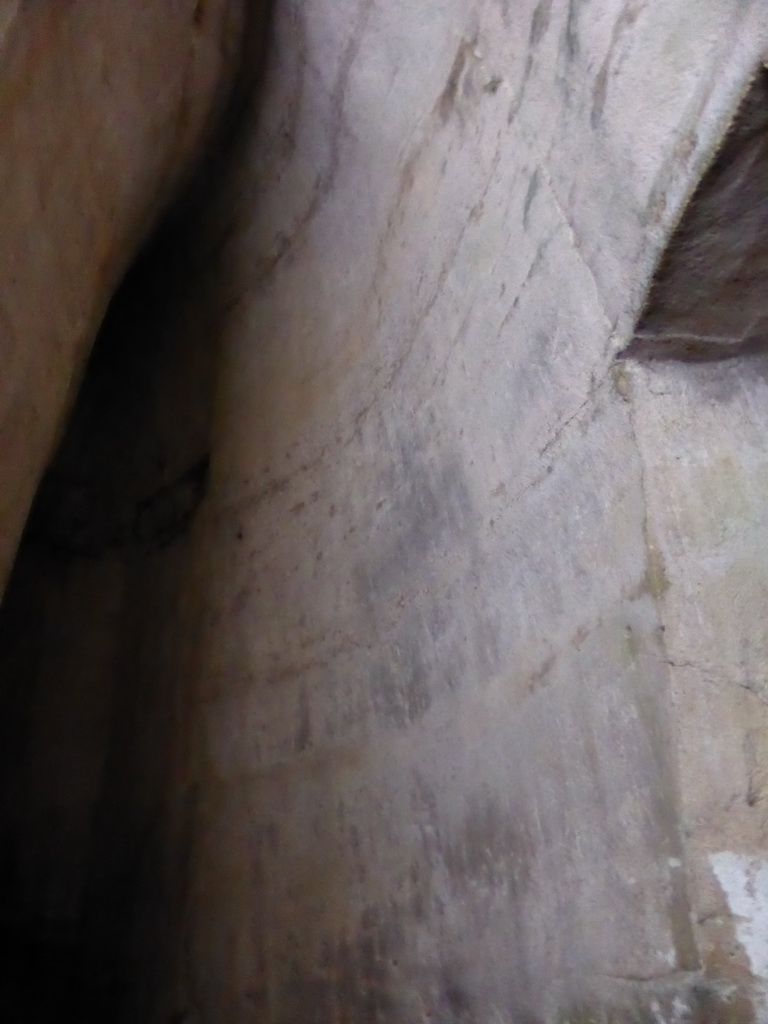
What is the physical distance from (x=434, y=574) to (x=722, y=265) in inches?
31.7

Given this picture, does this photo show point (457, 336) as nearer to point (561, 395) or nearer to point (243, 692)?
point (561, 395)

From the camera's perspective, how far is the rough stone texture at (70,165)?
1699 mm

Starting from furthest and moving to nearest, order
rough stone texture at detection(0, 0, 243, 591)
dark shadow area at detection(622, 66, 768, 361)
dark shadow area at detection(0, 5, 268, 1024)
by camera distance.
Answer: dark shadow area at detection(0, 5, 268, 1024), rough stone texture at detection(0, 0, 243, 591), dark shadow area at detection(622, 66, 768, 361)

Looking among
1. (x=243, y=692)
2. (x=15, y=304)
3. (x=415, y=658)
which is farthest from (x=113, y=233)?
(x=415, y=658)

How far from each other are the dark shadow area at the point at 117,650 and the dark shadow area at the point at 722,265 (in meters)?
1.82

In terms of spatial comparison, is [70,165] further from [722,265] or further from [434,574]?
[722,265]

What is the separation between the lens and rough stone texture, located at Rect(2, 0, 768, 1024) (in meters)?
1.12

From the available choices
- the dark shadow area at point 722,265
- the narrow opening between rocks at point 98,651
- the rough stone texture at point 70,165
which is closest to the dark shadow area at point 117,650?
the narrow opening between rocks at point 98,651

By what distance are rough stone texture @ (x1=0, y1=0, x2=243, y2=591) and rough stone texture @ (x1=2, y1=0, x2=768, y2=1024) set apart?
1.11ft

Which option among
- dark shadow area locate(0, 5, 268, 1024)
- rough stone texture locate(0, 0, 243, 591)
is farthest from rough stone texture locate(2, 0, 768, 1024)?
rough stone texture locate(0, 0, 243, 591)

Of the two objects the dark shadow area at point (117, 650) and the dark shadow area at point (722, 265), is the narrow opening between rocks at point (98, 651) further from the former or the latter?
the dark shadow area at point (722, 265)

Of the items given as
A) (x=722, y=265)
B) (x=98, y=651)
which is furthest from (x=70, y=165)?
(x=98, y=651)

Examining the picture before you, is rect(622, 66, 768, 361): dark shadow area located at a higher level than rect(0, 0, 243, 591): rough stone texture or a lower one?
lower

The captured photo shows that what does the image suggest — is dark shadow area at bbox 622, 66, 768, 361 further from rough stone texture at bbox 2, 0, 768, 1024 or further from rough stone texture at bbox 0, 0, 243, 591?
rough stone texture at bbox 0, 0, 243, 591
